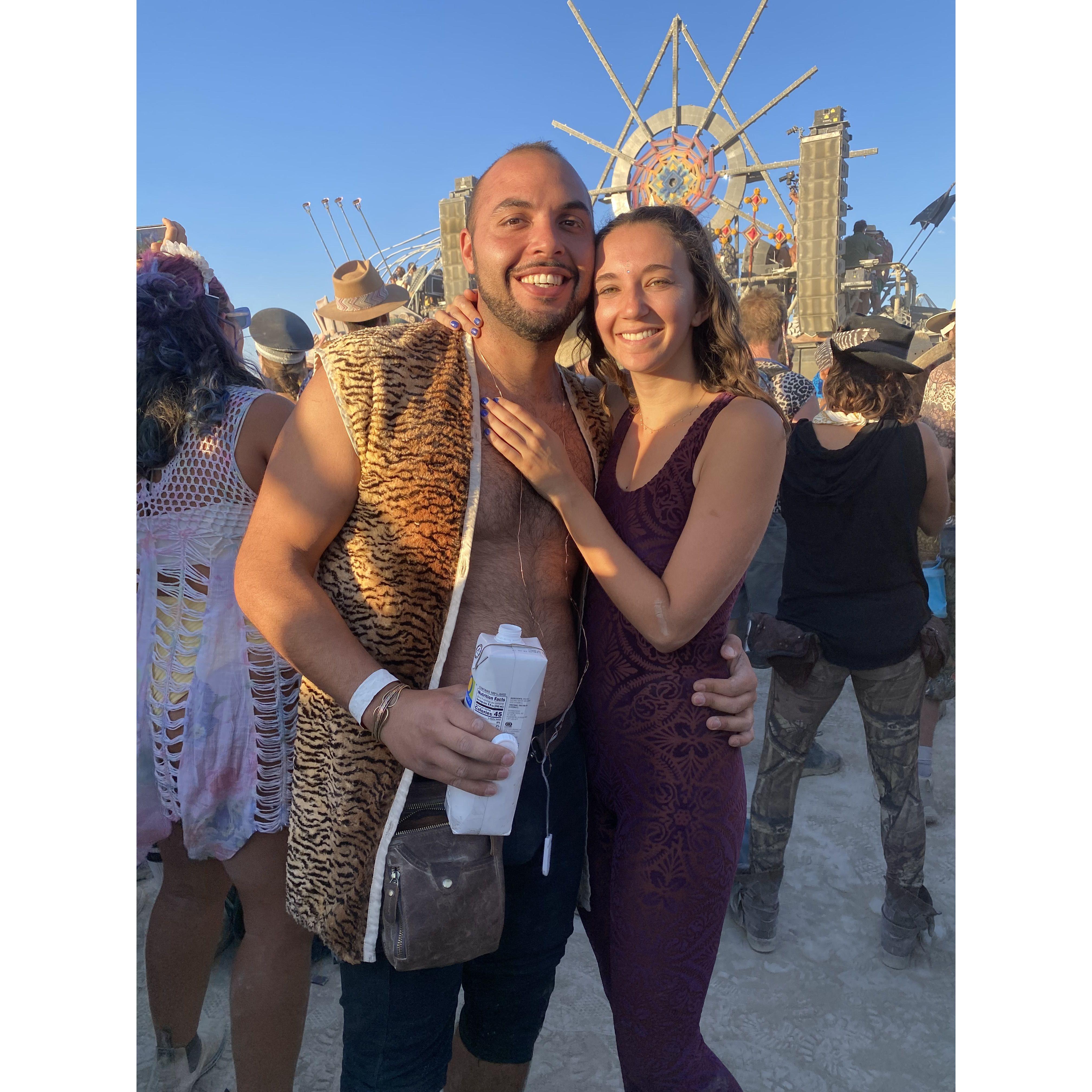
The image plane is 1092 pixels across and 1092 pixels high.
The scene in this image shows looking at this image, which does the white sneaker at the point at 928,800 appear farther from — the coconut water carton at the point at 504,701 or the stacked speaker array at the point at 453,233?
the stacked speaker array at the point at 453,233

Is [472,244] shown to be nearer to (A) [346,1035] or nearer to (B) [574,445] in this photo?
(B) [574,445]

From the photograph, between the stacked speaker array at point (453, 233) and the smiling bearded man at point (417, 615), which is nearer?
the smiling bearded man at point (417, 615)

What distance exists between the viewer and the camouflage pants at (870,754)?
3225 mm

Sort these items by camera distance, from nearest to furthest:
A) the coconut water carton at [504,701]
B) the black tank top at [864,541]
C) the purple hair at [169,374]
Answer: the coconut water carton at [504,701] < the purple hair at [169,374] < the black tank top at [864,541]

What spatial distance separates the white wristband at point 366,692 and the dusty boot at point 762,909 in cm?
243

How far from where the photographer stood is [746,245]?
67.9ft

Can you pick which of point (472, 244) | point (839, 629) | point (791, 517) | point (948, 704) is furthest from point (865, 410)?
point (948, 704)

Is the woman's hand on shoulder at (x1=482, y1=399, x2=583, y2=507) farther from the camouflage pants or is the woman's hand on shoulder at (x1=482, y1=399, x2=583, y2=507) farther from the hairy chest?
the camouflage pants

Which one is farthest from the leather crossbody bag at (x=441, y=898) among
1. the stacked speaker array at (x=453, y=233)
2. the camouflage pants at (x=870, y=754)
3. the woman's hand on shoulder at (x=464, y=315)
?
the stacked speaker array at (x=453, y=233)

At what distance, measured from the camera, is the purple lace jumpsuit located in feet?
5.48

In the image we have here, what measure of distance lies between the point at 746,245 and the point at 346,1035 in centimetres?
2206

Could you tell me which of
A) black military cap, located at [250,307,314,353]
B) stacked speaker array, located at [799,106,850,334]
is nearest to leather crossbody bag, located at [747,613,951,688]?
black military cap, located at [250,307,314,353]

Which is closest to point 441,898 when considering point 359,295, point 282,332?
point 282,332

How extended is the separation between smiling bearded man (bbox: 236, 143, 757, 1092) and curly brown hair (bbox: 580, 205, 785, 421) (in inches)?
7.2
